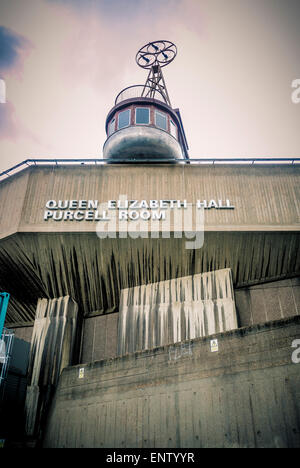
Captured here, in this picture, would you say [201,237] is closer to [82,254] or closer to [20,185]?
[82,254]

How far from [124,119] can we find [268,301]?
13.7 metres

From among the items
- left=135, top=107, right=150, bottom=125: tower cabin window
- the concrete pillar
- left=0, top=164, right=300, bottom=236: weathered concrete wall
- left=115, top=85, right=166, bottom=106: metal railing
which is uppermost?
left=115, top=85, right=166, bottom=106: metal railing

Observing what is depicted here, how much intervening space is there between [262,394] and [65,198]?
12832mm

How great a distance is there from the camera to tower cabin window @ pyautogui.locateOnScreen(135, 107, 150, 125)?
21328mm

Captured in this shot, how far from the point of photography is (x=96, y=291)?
64.4 ft

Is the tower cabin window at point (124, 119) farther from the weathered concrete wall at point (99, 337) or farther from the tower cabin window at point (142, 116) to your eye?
the weathered concrete wall at point (99, 337)

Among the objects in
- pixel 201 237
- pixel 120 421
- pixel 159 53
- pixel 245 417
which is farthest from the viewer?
pixel 159 53

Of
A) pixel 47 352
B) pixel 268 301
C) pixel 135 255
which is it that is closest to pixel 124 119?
pixel 135 255

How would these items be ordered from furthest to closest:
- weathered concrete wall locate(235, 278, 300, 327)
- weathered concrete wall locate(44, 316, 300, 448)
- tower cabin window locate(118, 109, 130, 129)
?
tower cabin window locate(118, 109, 130, 129) → weathered concrete wall locate(235, 278, 300, 327) → weathered concrete wall locate(44, 316, 300, 448)

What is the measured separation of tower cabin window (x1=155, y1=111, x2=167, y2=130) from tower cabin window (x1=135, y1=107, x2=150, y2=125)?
58 centimetres

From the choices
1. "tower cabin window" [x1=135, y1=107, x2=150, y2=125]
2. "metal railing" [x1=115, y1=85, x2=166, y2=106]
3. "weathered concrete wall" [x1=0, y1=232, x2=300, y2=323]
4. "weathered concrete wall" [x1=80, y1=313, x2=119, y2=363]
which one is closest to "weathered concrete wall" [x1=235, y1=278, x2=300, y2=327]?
"weathered concrete wall" [x1=0, y1=232, x2=300, y2=323]

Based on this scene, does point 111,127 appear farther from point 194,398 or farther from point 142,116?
point 194,398

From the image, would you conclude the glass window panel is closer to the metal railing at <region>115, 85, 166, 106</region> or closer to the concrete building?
the concrete building

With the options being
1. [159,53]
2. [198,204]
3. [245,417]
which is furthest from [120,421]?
[159,53]
